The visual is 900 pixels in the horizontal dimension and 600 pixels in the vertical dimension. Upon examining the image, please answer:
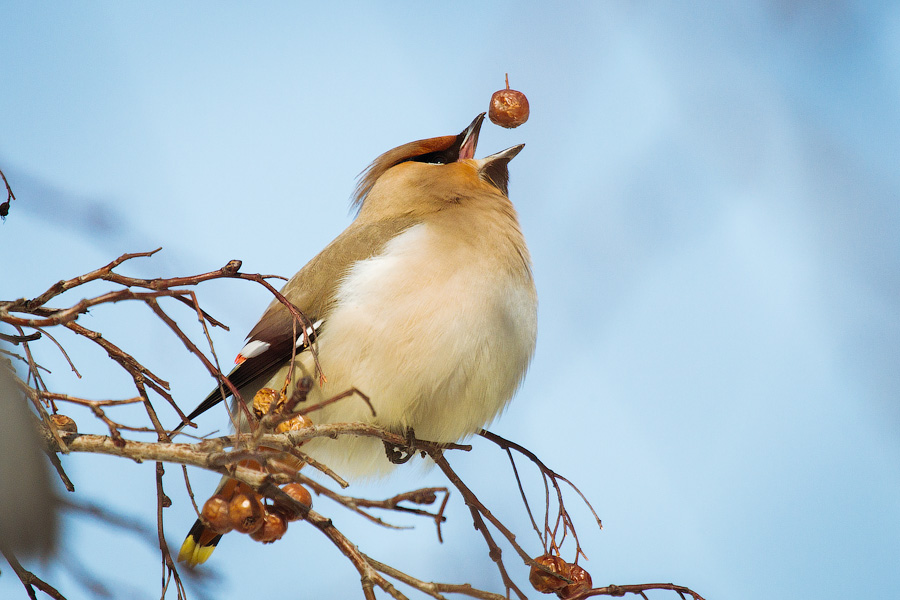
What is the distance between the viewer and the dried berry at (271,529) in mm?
2201

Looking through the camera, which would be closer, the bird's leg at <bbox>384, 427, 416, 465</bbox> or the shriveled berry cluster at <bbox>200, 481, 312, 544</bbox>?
the shriveled berry cluster at <bbox>200, 481, 312, 544</bbox>

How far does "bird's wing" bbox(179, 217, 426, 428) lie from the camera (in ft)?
10.7

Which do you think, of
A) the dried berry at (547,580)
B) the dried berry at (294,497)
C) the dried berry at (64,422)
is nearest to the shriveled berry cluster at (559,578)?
the dried berry at (547,580)

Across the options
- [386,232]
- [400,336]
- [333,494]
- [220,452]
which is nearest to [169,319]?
[220,452]

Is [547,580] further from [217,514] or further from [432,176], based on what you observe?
[432,176]

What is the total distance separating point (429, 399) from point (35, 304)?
1573 mm

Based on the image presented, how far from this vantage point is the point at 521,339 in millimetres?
3424

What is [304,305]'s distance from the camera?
133 inches

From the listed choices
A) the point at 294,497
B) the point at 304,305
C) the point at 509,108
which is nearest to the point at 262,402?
the point at 294,497

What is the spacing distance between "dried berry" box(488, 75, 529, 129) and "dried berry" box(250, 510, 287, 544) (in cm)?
204

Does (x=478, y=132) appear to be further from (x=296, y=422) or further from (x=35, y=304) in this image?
(x=35, y=304)

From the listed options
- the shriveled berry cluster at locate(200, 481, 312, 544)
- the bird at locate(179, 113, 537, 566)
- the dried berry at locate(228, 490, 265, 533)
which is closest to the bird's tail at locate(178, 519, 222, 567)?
the bird at locate(179, 113, 537, 566)

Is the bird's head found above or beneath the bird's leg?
above

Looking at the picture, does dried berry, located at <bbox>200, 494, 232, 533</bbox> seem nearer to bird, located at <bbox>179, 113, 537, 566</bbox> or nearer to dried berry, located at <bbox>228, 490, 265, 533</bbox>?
dried berry, located at <bbox>228, 490, 265, 533</bbox>
